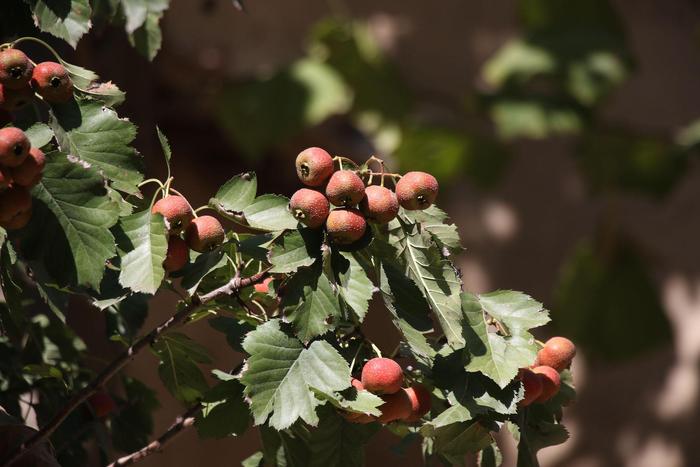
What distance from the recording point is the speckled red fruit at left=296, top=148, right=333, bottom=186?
3.19 feet

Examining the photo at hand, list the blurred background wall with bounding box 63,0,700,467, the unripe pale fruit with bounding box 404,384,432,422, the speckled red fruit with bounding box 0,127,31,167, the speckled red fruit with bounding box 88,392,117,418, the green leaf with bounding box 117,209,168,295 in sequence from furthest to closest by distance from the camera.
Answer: the blurred background wall with bounding box 63,0,700,467 < the speckled red fruit with bounding box 88,392,117,418 < the unripe pale fruit with bounding box 404,384,432,422 < the green leaf with bounding box 117,209,168,295 < the speckled red fruit with bounding box 0,127,31,167

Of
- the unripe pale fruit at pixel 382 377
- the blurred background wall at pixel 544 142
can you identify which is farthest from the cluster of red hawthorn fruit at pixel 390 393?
the blurred background wall at pixel 544 142

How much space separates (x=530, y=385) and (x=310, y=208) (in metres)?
0.28

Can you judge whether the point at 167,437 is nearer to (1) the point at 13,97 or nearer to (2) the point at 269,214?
(2) the point at 269,214

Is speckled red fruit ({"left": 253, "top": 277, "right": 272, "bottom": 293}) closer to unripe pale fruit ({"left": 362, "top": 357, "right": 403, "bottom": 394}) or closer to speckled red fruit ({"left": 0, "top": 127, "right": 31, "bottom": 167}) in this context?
unripe pale fruit ({"left": 362, "top": 357, "right": 403, "bottom": 394})

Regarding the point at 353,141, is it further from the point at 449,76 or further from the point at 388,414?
the point at 388,414

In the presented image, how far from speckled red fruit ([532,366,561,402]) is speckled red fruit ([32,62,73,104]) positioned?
1.75ft

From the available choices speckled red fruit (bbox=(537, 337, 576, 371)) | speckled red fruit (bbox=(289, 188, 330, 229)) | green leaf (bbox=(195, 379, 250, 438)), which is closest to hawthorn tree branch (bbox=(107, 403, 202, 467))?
green leaf (bbox=(195, 379, 250, 438))

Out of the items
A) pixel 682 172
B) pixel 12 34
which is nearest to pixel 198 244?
pixel 12 34

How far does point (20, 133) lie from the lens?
853 millimetres

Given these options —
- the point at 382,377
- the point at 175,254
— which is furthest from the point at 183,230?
the point at 382,377

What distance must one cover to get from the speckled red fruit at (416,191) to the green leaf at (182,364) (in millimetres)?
305

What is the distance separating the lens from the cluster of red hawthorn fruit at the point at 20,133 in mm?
846

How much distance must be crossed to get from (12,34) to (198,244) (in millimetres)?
415
